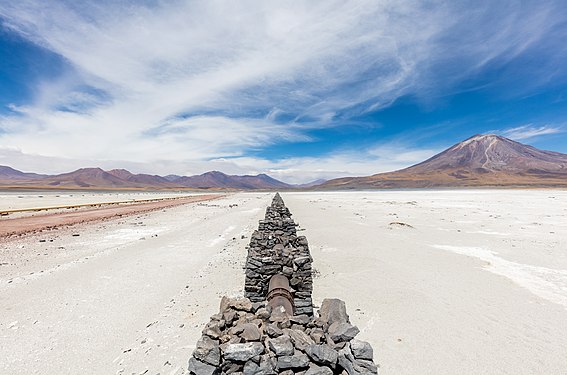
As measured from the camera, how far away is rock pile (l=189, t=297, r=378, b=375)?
312 cm

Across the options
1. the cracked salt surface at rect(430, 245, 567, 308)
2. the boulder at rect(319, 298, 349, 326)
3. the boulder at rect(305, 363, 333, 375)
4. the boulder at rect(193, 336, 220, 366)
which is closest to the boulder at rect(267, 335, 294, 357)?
the boulder at rect(305, 363, 333, 375)

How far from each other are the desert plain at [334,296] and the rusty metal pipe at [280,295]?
1.98 meters

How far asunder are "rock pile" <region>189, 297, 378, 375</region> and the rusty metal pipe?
79 centimetres

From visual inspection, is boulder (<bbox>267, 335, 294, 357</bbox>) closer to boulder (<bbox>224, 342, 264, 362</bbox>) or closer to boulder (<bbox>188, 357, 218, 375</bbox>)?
boulder (<bbox>224, 342, 264, 362</bbox>)

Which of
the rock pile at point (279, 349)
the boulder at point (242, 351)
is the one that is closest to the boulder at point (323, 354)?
the rock pile at point (279, 349)

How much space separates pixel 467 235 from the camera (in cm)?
1659

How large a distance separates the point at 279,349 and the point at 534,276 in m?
11.1

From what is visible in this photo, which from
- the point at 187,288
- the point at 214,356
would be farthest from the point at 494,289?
the point at 187,288

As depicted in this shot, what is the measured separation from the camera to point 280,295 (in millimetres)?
5488

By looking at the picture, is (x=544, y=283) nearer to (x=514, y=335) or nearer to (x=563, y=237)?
(x=514, y=335)

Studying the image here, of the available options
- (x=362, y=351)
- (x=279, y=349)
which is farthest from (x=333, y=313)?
(x=279, y=349)

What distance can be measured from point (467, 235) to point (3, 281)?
23367mm

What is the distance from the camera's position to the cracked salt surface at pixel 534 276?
7.92 m

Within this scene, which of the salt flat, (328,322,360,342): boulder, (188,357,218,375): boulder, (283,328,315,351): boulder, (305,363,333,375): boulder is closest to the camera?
(305,363,333,375): boulder
